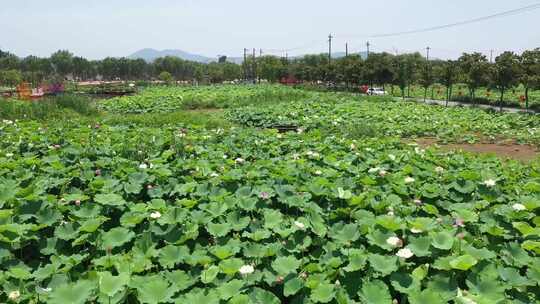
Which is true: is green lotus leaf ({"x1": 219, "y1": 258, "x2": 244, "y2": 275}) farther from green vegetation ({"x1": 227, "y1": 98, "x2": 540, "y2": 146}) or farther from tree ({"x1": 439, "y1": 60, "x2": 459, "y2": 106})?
tree ({"x1": 439, "y1": 60, "x2": 459, "y2": 106})

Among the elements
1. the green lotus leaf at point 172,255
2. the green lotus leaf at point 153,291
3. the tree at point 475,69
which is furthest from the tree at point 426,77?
the green lotus leaf at point 153,291

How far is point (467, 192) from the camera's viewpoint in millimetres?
4234

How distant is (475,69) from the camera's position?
24922 millimetres

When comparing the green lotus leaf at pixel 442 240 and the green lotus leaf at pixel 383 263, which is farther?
the green lotus leaf at pixel 442 240

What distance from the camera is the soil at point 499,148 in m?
10.3

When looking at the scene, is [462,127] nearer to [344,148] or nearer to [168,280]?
[344,148]

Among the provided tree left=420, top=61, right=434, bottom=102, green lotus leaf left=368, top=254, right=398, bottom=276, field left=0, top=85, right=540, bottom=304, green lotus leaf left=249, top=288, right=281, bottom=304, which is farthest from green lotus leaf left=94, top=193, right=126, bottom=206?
tree left=420, top=61, right=434, bottom=102

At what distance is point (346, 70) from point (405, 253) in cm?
3911

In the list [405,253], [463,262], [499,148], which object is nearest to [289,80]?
[499,148]

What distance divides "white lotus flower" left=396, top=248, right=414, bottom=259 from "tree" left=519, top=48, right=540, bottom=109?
23.2m

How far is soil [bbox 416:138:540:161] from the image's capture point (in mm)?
10328

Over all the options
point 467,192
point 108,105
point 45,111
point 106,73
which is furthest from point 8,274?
point 106,73

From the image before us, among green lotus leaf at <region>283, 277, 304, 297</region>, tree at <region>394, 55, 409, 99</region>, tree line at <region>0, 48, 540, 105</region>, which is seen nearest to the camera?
green lotus leaf at <region>283, 277, 304, 297</region>

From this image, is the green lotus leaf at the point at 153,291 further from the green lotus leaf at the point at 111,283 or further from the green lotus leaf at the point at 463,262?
the green lotus leaf at the point at 463,262
